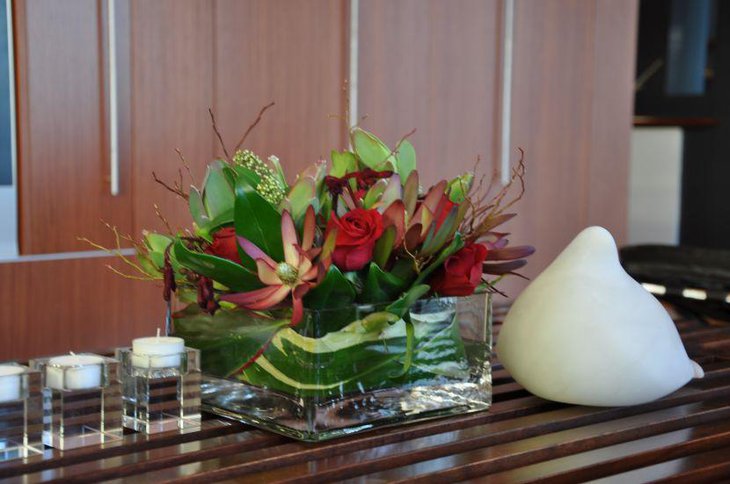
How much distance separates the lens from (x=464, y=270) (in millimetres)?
1029

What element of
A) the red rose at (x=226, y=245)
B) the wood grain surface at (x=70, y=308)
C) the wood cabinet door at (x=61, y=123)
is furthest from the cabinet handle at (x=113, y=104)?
the red rose at (x=226, y=245)

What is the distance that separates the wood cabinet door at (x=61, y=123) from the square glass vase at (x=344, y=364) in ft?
4.67

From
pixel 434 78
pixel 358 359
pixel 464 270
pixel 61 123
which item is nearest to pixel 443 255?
pixel 464 270

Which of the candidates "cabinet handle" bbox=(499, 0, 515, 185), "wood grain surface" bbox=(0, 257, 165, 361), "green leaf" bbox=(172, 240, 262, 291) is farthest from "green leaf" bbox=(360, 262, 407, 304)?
"cabinet handle" bbox=(499, 0, 515, 185)

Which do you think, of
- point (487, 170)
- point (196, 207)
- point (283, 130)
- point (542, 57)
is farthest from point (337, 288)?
point (542, 57)

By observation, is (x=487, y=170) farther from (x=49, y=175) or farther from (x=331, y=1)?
(x=49, y=175)

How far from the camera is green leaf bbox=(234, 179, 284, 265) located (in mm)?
966

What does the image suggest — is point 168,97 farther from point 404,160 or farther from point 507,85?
point 404,160

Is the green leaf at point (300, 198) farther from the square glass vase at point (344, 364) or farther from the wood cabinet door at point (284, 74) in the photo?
the wood cabinet door at point (284, 74)

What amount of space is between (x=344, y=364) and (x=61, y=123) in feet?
5.46

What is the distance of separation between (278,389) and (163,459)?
0.46 feet

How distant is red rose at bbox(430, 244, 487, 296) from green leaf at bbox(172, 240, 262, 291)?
18 cm

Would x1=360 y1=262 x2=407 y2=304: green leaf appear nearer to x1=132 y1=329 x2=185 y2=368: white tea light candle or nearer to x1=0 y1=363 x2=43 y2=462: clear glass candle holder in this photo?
x1=132 y1=329 x2=185 y2=368: white tea light candle

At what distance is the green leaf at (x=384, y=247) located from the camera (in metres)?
0.99
